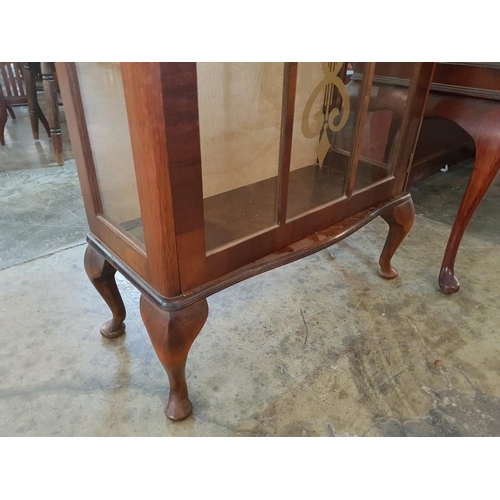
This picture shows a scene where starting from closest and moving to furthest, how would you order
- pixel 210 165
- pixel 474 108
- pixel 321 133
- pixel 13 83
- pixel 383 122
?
pixel 210 165 < pixel 321 133 < pixel 383 122 < pixel 474 108 < pixel 13 83

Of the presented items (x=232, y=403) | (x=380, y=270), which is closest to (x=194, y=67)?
(x=232, y=403)

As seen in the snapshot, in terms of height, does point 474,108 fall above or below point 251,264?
above

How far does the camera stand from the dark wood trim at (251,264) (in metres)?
0.59

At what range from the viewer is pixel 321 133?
69 centimetres

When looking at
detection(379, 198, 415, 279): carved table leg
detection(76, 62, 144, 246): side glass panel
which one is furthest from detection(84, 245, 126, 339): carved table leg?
detection(379, 198, 415, 279): carved table leg

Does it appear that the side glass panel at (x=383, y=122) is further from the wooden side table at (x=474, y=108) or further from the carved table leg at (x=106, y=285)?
the carved table leg at (x=106, y=285)

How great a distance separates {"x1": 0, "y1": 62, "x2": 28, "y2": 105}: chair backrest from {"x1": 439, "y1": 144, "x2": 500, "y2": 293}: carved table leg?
7.41 feet

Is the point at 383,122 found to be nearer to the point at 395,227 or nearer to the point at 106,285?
the point at 395,227

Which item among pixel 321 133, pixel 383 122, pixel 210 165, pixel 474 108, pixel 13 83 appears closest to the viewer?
pixel 210 165

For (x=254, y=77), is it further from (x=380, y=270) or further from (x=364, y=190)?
(x=380, y=270)

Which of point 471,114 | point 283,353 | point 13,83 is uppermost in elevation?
point 471,114

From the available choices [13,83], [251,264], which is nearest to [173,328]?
[251,264]

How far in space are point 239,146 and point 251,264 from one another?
0.18 m

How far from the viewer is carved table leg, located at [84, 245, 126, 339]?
76 centimetres
